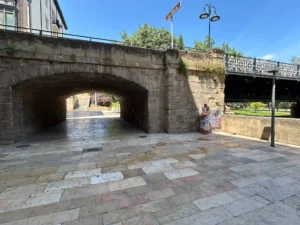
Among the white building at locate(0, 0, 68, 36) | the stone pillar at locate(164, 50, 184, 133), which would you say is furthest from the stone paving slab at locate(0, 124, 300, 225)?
the white building at locate(0, 0, 68, 36)

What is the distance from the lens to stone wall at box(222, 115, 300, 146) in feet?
18.0

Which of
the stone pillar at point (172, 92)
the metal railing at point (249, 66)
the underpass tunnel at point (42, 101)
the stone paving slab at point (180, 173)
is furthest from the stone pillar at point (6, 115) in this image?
the metal railing at point (249, 66)

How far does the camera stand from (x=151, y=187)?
2.78 metres

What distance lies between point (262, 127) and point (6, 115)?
964 centimetres

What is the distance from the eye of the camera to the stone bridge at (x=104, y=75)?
226 inches

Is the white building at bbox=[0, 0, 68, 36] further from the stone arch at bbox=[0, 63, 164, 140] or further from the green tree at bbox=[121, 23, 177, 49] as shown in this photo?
the green tree at bbox=[121, 23, 177, 49]

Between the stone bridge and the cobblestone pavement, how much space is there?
2532 millimetres

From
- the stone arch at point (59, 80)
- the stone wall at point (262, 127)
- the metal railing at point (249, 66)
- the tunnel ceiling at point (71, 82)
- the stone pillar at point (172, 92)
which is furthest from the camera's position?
the metal railing at point (249, 66)

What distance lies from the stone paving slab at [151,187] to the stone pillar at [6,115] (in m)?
1.41

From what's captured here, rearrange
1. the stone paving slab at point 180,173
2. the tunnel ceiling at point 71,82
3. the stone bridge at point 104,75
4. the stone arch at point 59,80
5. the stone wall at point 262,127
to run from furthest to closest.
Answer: the tunnel ceiling at point 71,82 < the stone arch at point 59,80 < the stone bridge at point 104,75 < the stone wall at point 262,127 < the stone paving slab at point 180,173

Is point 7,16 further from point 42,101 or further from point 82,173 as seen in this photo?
point 82,173

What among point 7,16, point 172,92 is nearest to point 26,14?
point 7,16

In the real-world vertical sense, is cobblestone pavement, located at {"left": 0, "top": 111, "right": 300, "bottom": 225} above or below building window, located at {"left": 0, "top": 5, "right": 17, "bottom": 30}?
below

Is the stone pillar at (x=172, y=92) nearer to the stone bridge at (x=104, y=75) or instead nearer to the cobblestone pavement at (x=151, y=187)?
the stone bridge at (x=104, y=75)
